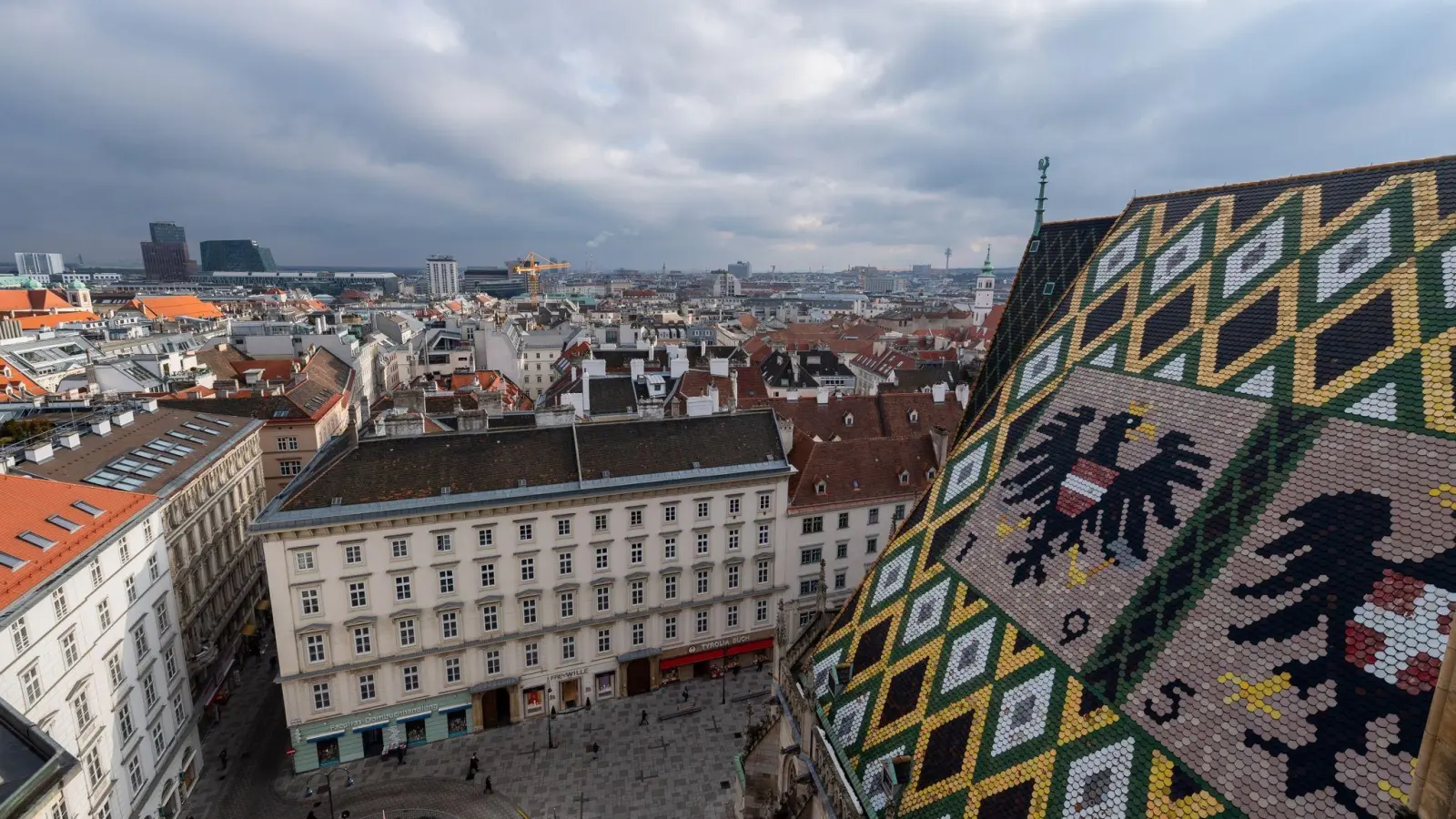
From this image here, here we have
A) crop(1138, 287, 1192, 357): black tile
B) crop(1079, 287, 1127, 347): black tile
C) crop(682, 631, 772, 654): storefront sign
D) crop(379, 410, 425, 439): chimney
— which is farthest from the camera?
crop(682, 631, 772, 654): storefront sign

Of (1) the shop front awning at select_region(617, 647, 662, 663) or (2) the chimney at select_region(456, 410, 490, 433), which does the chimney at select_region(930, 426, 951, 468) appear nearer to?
(1) the shop front awning at select_region(617, 647, 662, 663)

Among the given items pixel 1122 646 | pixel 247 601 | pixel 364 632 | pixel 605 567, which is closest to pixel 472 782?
pixel 364 632

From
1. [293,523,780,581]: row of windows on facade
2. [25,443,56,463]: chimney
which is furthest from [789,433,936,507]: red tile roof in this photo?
[25,443,56,463]: chimney

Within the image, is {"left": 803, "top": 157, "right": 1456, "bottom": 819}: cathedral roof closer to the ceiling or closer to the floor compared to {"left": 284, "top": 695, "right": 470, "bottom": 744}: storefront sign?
closer to the ceiling

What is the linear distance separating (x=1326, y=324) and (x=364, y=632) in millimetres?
33143

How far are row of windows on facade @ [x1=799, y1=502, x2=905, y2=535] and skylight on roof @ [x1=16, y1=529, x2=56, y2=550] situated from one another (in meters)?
29.0

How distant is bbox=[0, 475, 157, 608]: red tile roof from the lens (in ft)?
66.8

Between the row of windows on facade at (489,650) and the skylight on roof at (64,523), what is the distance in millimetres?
8640

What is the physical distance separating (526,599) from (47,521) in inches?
645

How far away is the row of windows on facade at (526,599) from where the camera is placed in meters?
28.2

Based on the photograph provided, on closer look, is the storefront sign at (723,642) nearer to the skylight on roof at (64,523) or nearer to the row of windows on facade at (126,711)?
the row of windows on facade at (126,711)

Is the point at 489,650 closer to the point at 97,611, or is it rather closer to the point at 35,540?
the point at 97,611

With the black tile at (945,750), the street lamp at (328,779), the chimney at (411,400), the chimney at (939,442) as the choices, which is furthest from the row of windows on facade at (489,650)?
the black tile at (945,750)

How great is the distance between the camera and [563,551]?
31.4 m
